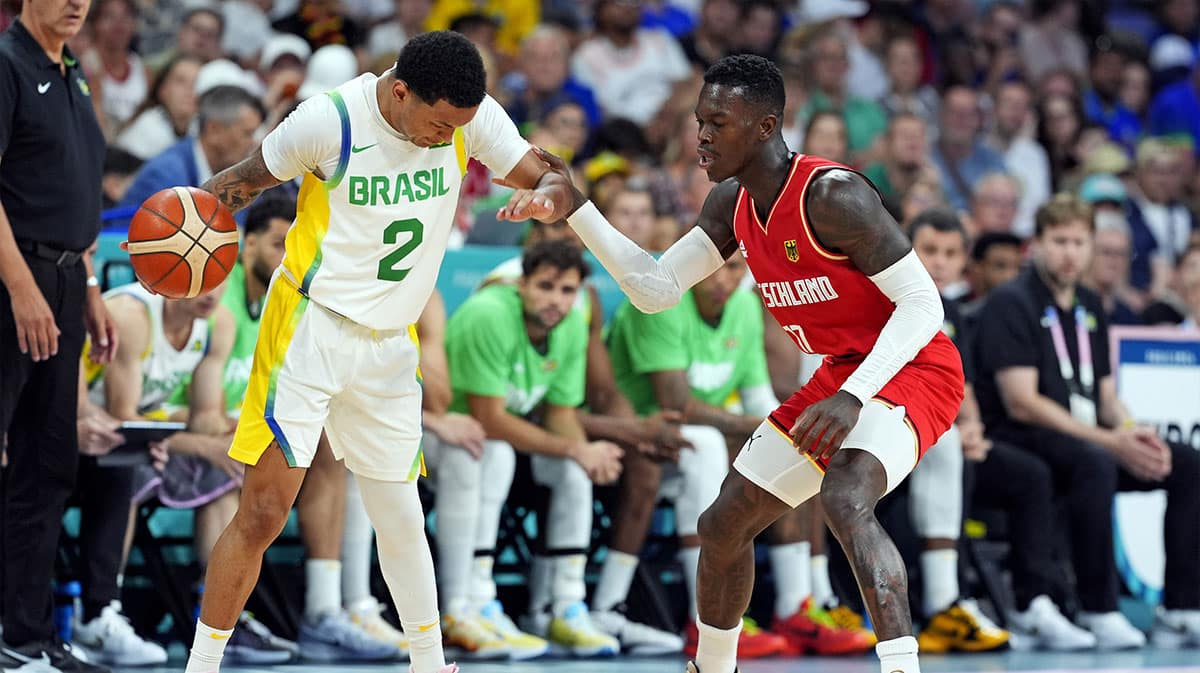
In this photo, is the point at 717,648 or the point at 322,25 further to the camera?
the point at 322,25

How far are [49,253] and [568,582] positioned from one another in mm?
2923

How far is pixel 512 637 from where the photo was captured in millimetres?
7164

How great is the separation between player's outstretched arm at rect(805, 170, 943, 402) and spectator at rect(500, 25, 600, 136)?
238 inches

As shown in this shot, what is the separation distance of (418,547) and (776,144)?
5.91 ft

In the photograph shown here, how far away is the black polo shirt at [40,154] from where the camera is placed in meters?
5.64

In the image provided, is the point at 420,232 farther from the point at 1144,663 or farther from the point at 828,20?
the point at 828,20

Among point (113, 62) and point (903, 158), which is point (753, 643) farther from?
point (113, 62)

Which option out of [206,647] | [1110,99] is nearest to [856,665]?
[206,647]

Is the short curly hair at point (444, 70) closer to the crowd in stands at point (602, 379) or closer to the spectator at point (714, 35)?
the crowd in stands at point (602, 379)

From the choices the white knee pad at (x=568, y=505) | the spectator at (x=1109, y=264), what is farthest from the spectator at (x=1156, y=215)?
the white knee pad at (x=568, y=505)

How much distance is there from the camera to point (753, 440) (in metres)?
5.39

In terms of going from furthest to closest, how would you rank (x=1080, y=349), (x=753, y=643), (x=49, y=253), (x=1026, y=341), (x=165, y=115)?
1. (x=165, y=115)
2. (x=1080, y=349)
3. (x=1026, y=341)
4. (x=753, y=643)
5. (x=49, y=253)

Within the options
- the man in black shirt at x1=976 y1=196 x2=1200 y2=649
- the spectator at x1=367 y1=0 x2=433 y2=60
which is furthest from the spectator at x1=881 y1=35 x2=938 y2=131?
the man in black shirt at x1=976 y1=196 x2=1200 y2=649

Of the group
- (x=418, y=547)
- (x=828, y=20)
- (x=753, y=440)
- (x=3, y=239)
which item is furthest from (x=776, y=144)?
(x=828, y=20)
